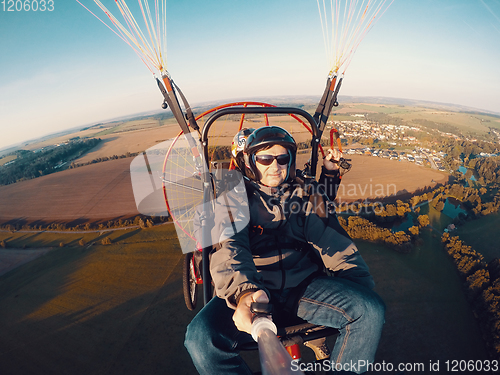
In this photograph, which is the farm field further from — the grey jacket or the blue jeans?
the grey jacket

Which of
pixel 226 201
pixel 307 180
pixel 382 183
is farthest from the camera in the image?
pixel 382 183

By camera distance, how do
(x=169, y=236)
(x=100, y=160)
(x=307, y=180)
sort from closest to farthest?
(x=307, y=180)
(x=169, y=236)
(x=100, y=160)

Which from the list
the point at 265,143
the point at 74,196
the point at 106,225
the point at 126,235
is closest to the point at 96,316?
the point at 126,235

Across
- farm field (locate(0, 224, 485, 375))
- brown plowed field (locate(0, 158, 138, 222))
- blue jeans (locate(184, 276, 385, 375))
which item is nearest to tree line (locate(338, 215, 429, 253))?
farm field (locate(0, 224, 485, 375))

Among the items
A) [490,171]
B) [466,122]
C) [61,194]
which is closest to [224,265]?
[61,194]

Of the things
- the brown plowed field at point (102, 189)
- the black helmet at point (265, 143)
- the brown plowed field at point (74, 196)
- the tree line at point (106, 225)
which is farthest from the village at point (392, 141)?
the black helmet at point (265, 143)

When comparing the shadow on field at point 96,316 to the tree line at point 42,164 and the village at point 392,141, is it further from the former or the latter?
the village at point 392,141

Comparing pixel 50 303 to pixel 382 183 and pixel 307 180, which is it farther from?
pixel 382 183
